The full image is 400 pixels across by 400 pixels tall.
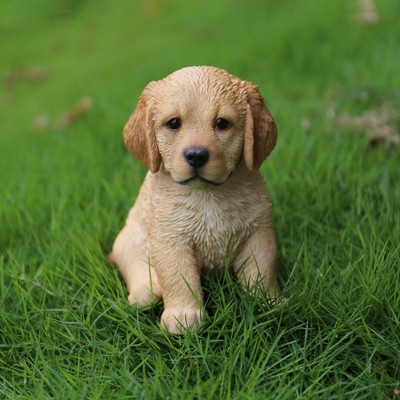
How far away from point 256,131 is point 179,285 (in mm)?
670

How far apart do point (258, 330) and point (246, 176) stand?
1.99 feet

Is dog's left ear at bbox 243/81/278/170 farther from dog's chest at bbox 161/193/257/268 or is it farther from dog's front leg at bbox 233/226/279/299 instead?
dog's front leg at bbox 233/226/279/299

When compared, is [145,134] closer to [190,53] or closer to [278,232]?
[278,232]

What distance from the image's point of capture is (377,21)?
594cm

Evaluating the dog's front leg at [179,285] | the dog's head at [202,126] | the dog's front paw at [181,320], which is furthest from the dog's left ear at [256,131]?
the dog's front paw at [181,320]

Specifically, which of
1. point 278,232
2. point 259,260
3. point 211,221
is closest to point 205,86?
point 211,221

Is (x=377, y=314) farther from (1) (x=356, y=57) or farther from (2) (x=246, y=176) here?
(1) (x=356, y=57)

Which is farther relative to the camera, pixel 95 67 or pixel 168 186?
pixel 95 67

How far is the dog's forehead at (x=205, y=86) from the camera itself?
223 cm

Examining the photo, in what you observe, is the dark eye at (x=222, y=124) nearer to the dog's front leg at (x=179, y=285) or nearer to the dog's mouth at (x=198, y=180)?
the dog's mouth at (x=198, y=180)

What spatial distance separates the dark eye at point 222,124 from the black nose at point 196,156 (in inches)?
5.5

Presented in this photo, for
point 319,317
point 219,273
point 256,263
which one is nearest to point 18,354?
point 219,273

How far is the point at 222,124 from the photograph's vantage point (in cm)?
227

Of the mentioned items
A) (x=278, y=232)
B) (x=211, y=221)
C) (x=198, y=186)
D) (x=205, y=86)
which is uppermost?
(x=205, y=86)
